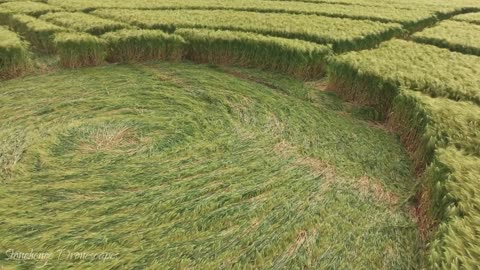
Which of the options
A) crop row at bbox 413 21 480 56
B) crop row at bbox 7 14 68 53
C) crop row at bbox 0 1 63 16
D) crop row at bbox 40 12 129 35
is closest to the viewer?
crop row at bbox 413 21 480 56

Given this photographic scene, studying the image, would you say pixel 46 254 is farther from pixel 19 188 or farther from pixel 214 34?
pixel 214 34

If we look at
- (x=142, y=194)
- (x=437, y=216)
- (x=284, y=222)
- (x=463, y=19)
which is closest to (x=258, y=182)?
(x=284, y=222)

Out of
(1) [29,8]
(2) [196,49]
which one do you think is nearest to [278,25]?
(2) [196,49]

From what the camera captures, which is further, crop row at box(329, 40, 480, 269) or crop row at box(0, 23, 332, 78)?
crop row at box(0, 23, 332, 78)

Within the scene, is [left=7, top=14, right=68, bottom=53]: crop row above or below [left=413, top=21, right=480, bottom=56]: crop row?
below

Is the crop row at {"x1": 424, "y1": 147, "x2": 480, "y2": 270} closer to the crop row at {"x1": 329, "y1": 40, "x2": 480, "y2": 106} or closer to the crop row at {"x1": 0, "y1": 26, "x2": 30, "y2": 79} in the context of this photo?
the crop row at {"x1": 329, "y1": 40, "x2": 480, "y2": 106}

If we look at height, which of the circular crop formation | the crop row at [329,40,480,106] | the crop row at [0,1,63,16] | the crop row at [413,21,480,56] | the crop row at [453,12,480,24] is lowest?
the circular crop formation

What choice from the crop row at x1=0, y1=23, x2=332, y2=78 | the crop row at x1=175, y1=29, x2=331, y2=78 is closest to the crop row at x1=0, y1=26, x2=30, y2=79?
the crop row at x1=0, y1=23, x2=332, y2=78
